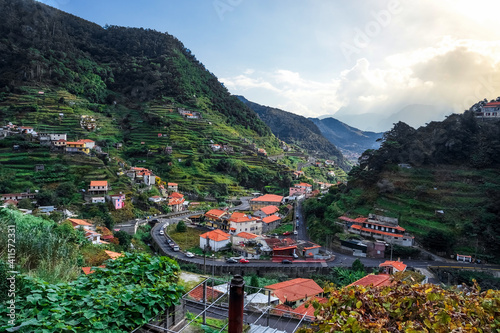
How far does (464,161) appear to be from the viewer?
2625cm

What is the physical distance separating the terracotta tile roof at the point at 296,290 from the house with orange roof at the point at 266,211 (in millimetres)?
15789

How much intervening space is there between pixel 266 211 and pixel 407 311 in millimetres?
28222

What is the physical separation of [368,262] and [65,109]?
4740 centimetres

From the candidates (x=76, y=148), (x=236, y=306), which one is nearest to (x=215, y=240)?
(x=236, y=306)

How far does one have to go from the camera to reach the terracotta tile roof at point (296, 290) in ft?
41.1

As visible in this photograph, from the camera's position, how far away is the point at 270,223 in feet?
93.9

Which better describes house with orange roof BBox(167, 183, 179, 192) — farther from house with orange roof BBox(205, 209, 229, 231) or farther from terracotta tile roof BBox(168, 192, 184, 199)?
house with orange roof BBox(205, 209, 229, 231)

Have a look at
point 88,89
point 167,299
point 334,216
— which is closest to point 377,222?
point 334,216

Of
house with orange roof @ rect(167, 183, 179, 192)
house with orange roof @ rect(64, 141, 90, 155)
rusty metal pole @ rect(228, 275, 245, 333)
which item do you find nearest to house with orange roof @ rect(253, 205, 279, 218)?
house with orange roof @ rect(167, 183, 179, 192)

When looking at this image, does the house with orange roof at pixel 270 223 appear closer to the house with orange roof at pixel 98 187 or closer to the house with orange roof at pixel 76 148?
the house with orange roof at pixel 98 187

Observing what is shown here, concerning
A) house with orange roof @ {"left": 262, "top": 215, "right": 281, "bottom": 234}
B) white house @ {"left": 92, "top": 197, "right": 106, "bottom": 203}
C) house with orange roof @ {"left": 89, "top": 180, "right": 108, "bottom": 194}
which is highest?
house with orange roof @ {"left": 89, "top": 180, "right": 108, "bottom": 194}

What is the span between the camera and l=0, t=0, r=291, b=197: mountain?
103 feet

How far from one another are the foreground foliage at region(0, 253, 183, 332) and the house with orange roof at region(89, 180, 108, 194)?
87.6ft

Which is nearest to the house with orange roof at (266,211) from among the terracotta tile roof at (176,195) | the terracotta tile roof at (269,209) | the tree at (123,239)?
the terracotta tile roof at (269,209)
